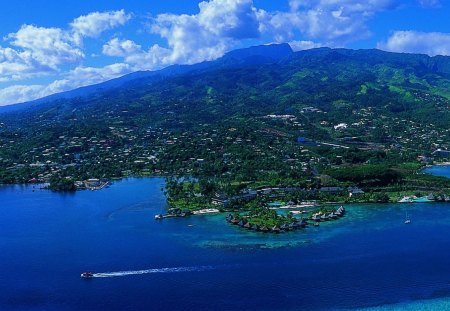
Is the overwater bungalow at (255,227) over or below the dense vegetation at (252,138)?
below

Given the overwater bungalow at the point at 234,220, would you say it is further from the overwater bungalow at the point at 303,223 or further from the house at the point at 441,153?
the house at the point at 441,153

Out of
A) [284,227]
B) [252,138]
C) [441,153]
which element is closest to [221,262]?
[284,227]

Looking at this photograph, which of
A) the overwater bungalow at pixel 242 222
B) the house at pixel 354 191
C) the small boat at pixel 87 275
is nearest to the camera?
the small boat at pixel 87 275

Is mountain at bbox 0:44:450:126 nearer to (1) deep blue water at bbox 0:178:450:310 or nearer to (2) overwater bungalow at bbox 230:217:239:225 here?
(1) deep blue water at bbox 0:178:450:310

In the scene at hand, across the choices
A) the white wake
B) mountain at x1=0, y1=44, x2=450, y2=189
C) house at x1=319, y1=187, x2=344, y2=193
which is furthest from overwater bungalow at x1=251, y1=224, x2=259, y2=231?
mountain at x1=0, y1=44, x2=450, y2=189

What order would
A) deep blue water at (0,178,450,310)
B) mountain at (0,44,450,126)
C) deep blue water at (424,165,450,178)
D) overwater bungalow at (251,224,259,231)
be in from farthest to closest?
mountain at (0,44,450,126) → deep blue water at (424,165,450,178) → overwater bungalow at (251,224,259,231) → deep blue water at (0,178,450,310)

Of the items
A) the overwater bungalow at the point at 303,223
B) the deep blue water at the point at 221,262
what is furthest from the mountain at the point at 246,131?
the deep blue water at the point at 221,262

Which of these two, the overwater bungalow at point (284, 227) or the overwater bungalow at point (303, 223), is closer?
the overwater bungalow at point (284, 227)

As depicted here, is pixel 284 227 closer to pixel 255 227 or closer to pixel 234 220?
pixel 255 227
